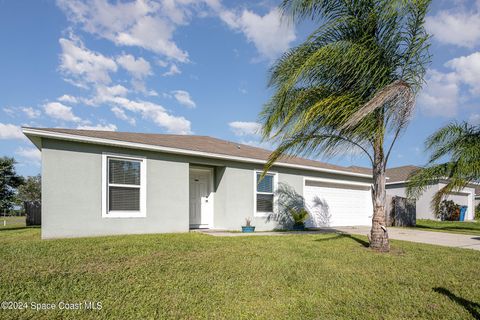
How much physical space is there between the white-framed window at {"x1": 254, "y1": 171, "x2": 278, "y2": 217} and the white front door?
1.77m

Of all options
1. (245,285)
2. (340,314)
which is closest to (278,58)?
(245,285)

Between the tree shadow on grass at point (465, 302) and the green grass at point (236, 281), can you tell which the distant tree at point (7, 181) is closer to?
the green grass at point (236, 281)

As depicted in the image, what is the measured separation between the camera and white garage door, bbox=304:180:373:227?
14305 millimetres

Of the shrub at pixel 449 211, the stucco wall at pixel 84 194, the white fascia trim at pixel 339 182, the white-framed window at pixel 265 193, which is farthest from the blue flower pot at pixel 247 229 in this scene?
the shrub at pixel 449 211

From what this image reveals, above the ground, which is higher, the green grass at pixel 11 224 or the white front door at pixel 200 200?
the white front door at pixel 200 200

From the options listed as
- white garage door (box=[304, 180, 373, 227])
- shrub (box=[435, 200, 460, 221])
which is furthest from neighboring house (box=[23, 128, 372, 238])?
shrub (box=[435, 200, 460, 221])

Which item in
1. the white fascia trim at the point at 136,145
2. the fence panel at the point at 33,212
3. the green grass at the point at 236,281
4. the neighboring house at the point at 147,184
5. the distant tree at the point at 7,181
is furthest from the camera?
the distant tree at the point at 7,181

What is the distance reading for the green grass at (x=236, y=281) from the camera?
3.72 metres

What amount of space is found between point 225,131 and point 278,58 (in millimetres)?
9300

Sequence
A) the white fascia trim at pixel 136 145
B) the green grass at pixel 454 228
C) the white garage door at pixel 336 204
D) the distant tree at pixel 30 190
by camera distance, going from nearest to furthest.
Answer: the white fascia trim at pixel 136 145 → the green grass at pixel 454 228 → the white garage door at pixel 336 204 → the distant tree at pixel 30 190

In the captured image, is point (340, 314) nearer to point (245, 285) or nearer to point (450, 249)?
point (245, 285)

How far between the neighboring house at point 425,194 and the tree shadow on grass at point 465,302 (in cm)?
2057

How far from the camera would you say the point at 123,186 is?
941 cm

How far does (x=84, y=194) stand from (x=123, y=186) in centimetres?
107
